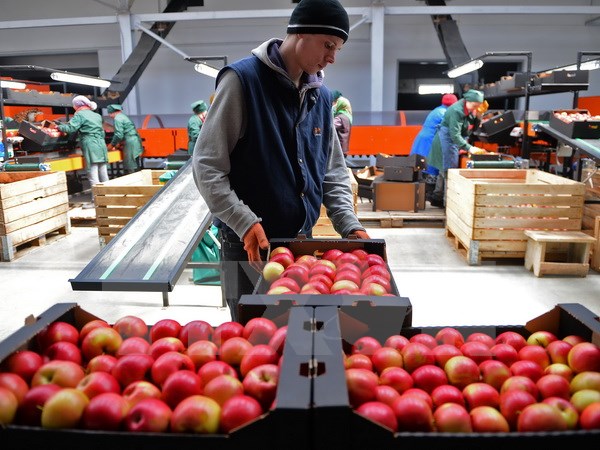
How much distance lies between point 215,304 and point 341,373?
3.35 meters

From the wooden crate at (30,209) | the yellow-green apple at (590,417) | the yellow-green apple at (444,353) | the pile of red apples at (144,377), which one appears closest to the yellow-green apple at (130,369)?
the pile of red apples at (144,377)

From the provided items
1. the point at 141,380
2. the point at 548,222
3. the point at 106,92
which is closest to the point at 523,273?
the point at 548,222

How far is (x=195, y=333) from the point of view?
55.3 inches

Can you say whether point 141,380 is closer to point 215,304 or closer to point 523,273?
point 215,304

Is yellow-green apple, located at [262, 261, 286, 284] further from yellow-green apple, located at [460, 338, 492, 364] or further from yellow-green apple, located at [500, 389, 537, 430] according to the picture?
yellow-green apple, located at [500, 389, 537, 430]

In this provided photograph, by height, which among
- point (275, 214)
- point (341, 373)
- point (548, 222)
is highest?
point (275, 214)

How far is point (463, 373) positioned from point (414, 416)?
0.25m

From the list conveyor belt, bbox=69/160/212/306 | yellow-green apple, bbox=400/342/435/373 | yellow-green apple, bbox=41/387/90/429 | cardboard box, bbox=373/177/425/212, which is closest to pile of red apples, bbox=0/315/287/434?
yellow-green apple, bbox=41/387/90/429

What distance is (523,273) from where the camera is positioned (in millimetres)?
5039

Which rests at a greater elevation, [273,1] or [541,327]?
[273,1]

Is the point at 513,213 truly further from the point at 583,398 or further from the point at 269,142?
the point at 583,398

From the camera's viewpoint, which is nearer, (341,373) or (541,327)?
(341,373)

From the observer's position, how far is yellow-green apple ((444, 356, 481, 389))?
1.22 metres

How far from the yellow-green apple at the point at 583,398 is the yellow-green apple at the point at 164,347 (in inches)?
36.1
